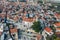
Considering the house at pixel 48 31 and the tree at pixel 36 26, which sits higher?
the tree at pixel 36 26

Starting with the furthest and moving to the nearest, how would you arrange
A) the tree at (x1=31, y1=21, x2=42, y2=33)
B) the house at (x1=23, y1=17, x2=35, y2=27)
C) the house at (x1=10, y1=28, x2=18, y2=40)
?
the house at (x1=23, y1=17, x2=35, y2=27) < the tree at (x1=31, y1=21, x2=42, y2=33) < the house at (x1=10, y1=28, x2=18, y2=40)

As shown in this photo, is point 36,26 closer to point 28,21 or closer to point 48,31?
point 48,31

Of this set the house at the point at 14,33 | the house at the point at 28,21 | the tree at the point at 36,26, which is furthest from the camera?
the house at the point at 28,21

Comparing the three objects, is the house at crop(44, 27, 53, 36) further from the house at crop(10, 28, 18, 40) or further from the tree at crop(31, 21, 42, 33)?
A: the house at crop(10, 28, 18, 40)

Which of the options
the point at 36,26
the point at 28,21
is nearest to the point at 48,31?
the point at 36,26

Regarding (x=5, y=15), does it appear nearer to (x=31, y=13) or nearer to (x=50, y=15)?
(x=31, y=13)

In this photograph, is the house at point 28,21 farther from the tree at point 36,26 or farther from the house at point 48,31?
the house at point 48,31

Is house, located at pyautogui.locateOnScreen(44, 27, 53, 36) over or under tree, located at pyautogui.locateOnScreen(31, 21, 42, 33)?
under

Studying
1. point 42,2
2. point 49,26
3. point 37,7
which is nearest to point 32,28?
point 49,26

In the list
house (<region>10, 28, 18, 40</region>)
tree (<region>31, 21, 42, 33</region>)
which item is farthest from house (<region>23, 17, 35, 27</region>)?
house (<region>10, 28, 18, 40</region>)

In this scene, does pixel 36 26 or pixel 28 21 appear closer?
pixel 36 26

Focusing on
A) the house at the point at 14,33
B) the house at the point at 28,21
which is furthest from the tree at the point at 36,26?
the house at the point at 14,33
